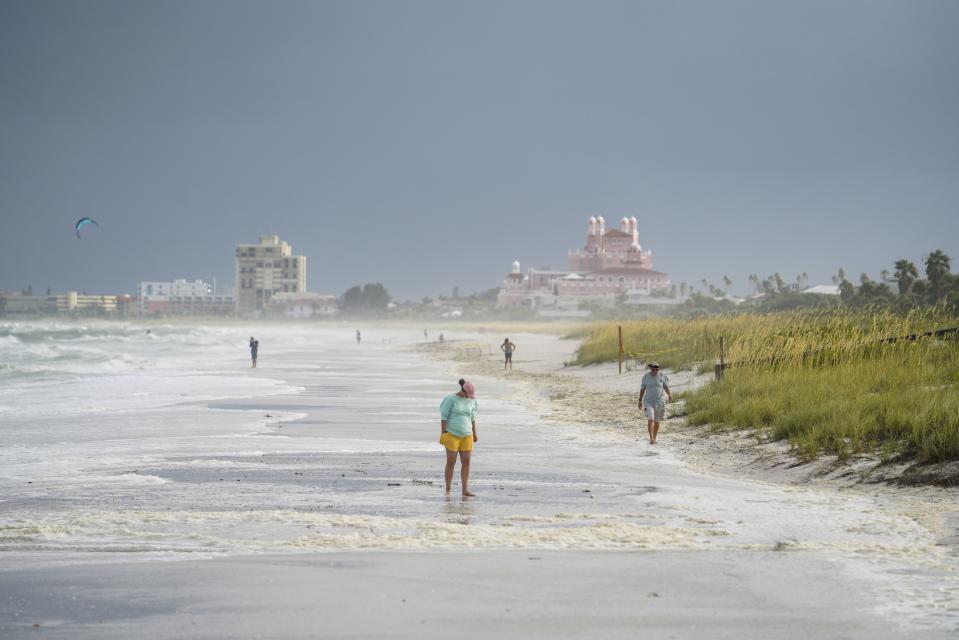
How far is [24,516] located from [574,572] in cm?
547

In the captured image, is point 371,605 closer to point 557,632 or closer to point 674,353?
point 557,632

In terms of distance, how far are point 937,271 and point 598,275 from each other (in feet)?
426

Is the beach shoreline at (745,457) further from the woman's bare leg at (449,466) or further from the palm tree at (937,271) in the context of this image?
the palm tree at (937,271)

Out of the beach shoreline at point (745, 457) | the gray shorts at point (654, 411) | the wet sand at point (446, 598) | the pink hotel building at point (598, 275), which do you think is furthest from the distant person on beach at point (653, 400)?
the pink hotel building at point (598, 275)

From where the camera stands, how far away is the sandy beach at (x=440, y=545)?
6004 mm

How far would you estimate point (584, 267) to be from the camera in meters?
192

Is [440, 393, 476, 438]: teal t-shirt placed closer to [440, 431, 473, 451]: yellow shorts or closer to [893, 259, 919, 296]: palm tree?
[440, 431, 473, 451]: yellow shorts

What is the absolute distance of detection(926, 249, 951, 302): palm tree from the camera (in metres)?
43.1

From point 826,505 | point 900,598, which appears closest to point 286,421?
point 826,505

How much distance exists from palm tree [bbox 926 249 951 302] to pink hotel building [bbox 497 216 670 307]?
119 meters

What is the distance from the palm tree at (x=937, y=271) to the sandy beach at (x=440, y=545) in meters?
33.3

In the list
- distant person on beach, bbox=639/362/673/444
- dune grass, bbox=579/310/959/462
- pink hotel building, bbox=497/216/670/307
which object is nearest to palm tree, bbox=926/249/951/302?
dune grass, bbox=579/310/959/462

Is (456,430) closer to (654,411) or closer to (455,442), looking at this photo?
(455,442)

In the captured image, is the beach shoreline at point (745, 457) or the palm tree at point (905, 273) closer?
the beach shoreline at point (745, 457)
